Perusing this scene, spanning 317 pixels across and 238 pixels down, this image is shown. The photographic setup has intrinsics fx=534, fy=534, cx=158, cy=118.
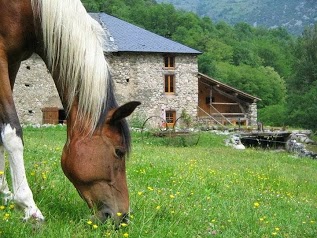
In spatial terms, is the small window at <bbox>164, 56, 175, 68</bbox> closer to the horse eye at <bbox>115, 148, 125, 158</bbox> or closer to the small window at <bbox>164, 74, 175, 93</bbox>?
the small window at <bbox>164, 74, 175, 93</bbox>

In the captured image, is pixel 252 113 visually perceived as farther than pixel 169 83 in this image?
Yes

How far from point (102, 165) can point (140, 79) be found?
35081 millimetres

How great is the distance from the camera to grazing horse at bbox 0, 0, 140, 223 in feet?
12.6

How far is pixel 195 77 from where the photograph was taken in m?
40.1

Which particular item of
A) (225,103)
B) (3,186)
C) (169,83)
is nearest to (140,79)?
(169,83)

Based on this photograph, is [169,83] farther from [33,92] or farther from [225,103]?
[33,92]

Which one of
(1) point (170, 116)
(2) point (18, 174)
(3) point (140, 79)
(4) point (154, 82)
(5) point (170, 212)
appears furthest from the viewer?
(1) point (170, 116)

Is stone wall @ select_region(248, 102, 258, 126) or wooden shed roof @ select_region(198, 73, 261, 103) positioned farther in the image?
stone wall @ select_region(248, 102, 258, 126)

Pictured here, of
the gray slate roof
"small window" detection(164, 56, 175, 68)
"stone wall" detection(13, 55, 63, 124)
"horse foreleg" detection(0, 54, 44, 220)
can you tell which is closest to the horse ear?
"horse foreleg" detection(0, 54, 44, 220)

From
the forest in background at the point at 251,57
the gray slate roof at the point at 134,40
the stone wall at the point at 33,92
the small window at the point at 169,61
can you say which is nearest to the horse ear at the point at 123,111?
the gray slate roof at the point at 134,40

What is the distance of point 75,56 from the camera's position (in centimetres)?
404

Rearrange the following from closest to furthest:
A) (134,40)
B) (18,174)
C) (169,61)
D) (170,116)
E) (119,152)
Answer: (18,174) → (119,152) → (134,40) → (169,61) → (170,116)

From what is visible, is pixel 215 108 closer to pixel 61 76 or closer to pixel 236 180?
pixel 236 180

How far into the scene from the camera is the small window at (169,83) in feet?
130
